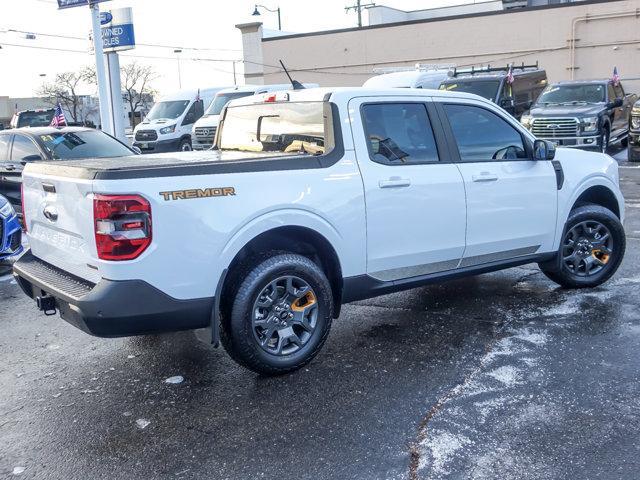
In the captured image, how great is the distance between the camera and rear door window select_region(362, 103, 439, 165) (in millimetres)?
4977

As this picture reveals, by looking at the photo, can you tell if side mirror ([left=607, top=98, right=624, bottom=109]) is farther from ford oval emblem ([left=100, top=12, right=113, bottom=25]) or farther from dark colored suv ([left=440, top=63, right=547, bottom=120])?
ford oval emblem ([left=100, top=12, right=113, bottom=25])

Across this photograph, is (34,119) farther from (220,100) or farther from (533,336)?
(533,336)

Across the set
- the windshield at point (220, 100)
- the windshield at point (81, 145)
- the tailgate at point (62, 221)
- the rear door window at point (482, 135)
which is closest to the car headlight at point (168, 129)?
the windshield at point (220, 100)

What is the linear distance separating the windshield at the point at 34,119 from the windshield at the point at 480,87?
15.4 meters

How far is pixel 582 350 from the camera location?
4.89m

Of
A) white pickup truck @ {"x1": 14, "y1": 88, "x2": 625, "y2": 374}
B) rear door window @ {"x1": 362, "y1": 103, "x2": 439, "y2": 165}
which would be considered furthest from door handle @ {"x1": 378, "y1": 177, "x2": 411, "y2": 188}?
rear door window @ {"x1": 362, "y1": 103, "x2": 439, "y2": 165}

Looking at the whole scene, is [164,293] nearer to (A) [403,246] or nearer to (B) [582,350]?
(A) [403,246]

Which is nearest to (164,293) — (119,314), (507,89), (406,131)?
(119,314)

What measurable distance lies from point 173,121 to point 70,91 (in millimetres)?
58980

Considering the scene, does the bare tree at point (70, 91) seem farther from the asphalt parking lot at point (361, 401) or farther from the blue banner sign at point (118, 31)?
the asphalt parking lot at point (361, 401)

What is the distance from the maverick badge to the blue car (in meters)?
4.81

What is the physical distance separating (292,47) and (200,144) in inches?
672

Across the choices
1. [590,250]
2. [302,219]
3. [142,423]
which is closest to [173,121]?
[590,250]

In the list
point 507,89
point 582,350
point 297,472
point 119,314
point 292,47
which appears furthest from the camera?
point 292,47
